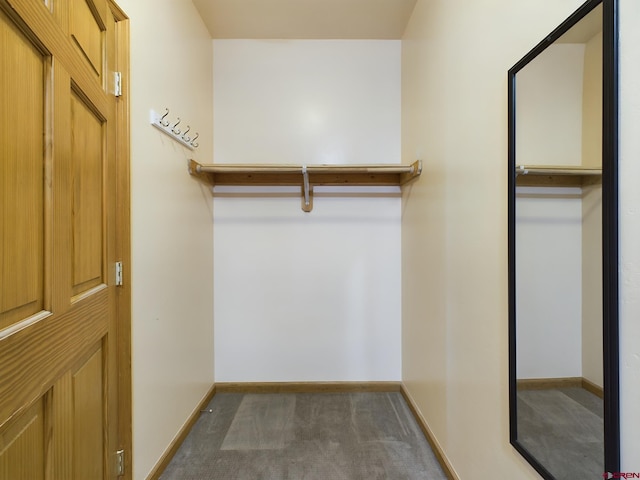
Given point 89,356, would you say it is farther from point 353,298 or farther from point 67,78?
point 353,298

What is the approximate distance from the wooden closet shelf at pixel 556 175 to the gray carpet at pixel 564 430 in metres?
0.56

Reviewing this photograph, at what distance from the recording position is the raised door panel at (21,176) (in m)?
0.69

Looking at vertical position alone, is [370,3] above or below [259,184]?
above

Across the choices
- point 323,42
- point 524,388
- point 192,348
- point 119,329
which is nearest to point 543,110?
point 524,388

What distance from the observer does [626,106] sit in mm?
683

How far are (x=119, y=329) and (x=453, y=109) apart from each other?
1901 mm

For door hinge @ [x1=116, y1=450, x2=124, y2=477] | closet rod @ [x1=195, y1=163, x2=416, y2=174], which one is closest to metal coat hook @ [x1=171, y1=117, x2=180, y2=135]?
closet rod @ [x1=195, y1=163, x2=416, y2=174]

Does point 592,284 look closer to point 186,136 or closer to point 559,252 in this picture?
point 559,252

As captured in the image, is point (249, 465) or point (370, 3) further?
point (370, 3)

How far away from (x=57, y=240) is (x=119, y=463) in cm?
107

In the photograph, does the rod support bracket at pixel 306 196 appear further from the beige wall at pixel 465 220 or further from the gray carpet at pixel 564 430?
the gray carpet at pixel 564 430

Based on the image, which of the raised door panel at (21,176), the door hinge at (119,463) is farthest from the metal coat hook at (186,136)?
the door hinge at (119,463)

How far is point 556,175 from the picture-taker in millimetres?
904

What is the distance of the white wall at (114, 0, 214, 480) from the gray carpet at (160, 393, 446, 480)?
0.21 metres
